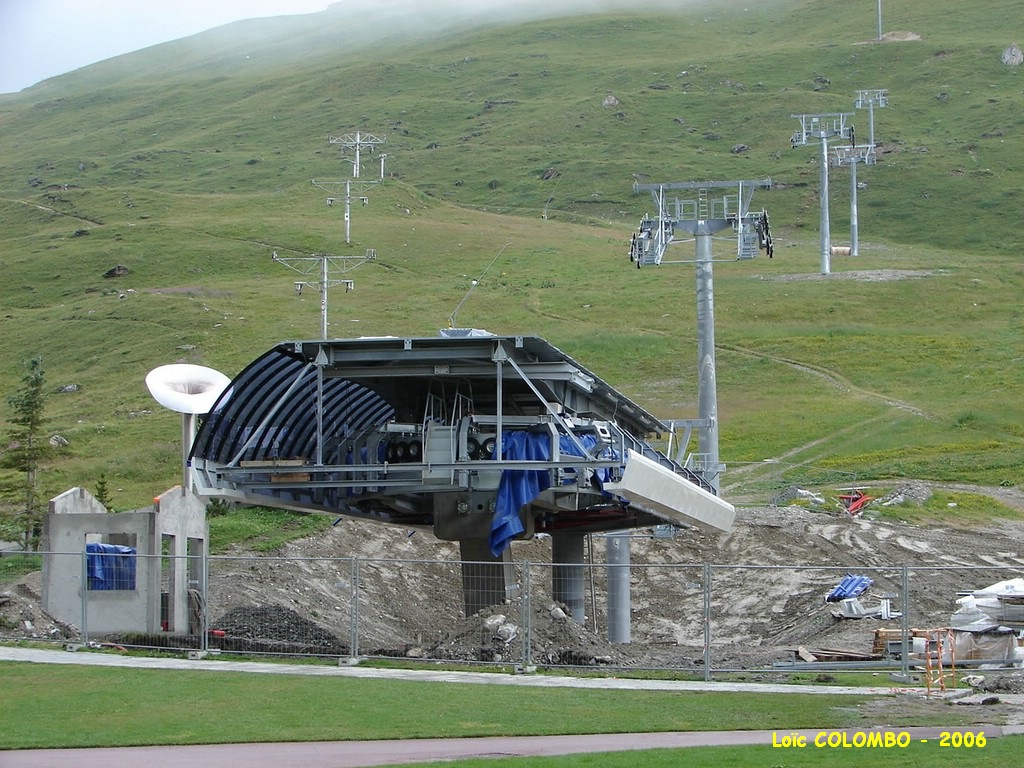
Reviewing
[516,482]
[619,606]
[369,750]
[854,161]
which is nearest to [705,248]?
[619,606]

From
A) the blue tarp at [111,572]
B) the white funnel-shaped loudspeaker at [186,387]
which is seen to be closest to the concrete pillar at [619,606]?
the white funnel-shaped loudspeaker at [186,387]

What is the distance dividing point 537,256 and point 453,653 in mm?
91550

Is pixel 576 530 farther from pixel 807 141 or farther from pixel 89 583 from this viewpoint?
pixel 807 141

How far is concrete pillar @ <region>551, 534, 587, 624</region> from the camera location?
40156 mm

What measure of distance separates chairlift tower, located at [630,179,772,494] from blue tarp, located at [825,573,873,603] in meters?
4.14

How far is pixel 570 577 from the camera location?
41469 mm

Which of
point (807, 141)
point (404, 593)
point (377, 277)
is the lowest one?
point (404, 593)

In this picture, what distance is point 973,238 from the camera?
142625 mm

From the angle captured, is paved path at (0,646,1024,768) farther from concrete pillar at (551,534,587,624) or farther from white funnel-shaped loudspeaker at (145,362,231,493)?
concrete pillar at (551,534,587,624)

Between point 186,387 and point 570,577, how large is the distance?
11.3 m

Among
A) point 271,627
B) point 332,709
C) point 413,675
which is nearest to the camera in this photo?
point 332,709

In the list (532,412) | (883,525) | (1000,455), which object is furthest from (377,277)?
(532,412)

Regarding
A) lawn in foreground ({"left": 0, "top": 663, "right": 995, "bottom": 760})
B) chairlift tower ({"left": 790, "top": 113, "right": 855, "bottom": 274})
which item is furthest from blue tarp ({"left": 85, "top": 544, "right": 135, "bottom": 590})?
chairlift tower ({"left": 790, "top": 113, "right": 855, "bottom": 274})

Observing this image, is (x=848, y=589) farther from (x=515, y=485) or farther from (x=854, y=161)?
(x=854, y=161)
